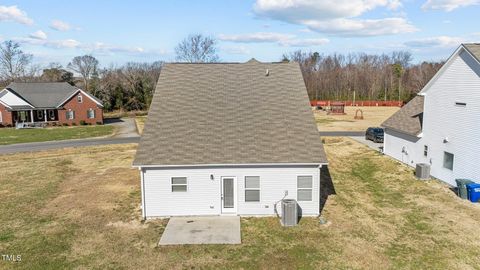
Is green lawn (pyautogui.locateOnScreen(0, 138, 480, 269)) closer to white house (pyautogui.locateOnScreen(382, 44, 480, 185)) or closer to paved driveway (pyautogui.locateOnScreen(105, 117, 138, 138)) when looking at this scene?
white house (pyautogui.locateOnScreen(382, 44, 480, 185))

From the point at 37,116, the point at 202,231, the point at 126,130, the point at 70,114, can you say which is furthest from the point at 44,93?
the point at 202,231

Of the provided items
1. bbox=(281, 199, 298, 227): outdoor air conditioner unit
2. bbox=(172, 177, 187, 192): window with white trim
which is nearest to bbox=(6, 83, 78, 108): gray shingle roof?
bbox=(172, 177, 187, 192): window with white trim

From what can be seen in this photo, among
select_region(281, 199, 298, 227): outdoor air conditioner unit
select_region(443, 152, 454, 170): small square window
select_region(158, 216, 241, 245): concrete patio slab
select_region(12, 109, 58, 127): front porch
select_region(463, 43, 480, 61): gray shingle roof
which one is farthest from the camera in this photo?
select_region(12, 109, 58, 127): front porch

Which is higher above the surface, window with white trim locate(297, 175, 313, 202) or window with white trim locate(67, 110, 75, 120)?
window with white trim locate(67, 110, 75, 120)

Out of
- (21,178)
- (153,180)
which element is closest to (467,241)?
(153,180)

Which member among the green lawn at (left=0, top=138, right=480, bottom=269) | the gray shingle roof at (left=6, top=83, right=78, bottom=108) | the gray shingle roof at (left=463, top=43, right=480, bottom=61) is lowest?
the green lawn at (left=0, top=138, right=480, bottom=269)

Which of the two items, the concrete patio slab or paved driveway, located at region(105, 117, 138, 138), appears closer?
the concrete patio slab

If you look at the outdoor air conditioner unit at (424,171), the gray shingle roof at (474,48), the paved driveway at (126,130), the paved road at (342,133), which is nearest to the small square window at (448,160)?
the outdoor air conditioner unit at (424,171)
